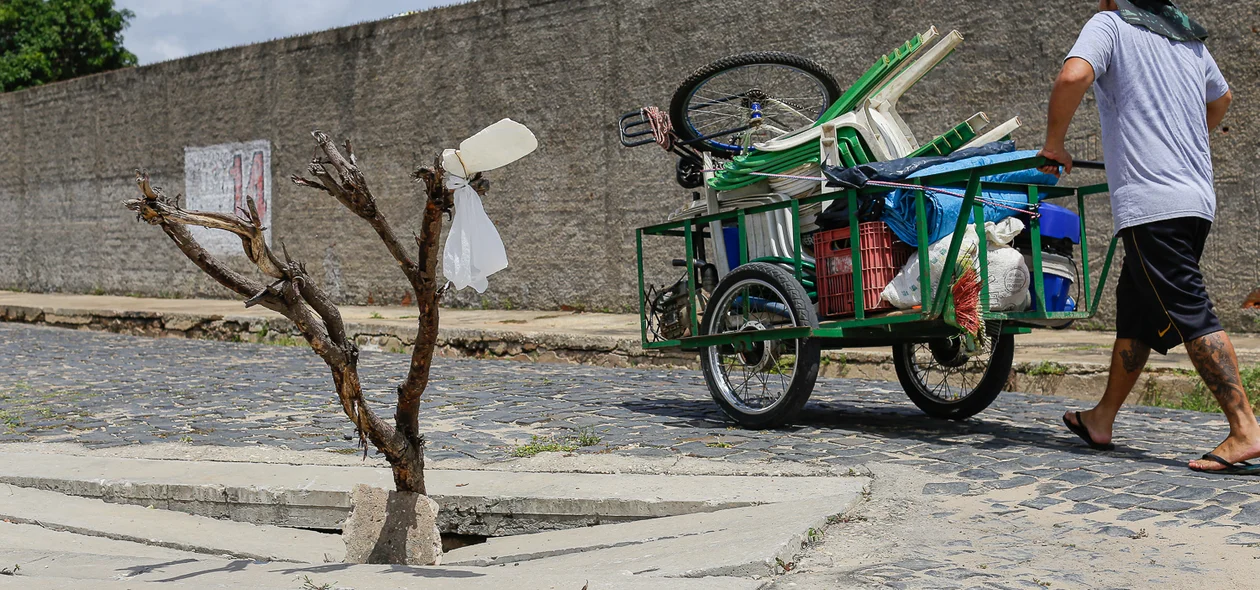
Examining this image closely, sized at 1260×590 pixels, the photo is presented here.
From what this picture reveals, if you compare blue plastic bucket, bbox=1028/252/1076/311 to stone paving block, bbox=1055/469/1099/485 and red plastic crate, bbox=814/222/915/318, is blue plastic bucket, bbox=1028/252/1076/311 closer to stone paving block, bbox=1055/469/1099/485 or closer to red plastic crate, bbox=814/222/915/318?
red plastic crate, bbox=814/222/915/318

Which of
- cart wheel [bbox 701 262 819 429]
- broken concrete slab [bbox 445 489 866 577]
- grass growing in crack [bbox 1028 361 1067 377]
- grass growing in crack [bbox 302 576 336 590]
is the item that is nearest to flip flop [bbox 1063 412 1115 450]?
cart wheel [bbox 701 262 819 429]

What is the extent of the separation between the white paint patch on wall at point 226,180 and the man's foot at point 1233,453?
12.2 m

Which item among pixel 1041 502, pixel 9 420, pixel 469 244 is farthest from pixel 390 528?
pixel 9 420

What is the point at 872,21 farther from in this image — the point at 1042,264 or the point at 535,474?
the point at 535,474

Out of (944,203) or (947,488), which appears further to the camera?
(944,203)

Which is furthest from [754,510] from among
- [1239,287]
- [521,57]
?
[521,57]

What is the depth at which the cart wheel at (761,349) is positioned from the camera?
525 centimetres

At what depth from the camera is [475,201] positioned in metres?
3.16

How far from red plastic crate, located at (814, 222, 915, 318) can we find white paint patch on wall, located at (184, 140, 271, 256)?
10.5 m

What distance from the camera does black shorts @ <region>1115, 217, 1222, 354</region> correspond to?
4215 mm

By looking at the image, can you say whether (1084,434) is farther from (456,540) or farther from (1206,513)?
(456,540)

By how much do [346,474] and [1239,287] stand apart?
6857 millimetres

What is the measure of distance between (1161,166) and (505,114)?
8916 mm

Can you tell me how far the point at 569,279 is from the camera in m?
11.9
